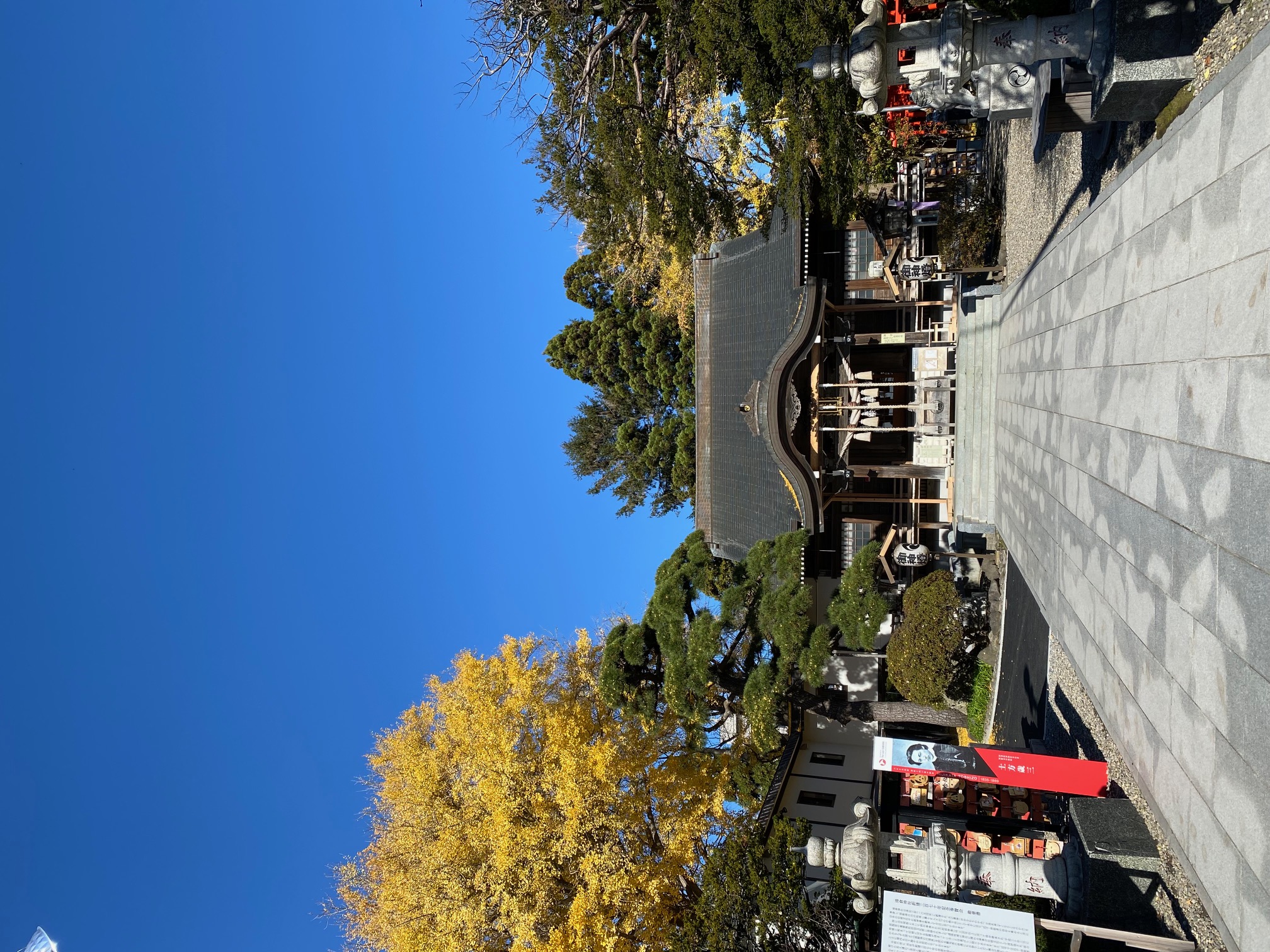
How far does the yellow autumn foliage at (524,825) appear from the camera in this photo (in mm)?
17906

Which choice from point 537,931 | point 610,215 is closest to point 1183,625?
point 610,215

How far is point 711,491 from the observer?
24.3 m

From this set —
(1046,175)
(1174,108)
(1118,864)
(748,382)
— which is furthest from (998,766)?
(748,382)

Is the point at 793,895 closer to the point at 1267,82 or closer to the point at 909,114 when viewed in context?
the point at 1267,82

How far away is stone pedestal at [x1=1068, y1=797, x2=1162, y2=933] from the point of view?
32.2 ft

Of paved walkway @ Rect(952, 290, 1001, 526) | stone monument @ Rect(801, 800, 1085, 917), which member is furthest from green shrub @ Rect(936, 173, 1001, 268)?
stone monument @ Rect(801, 800, 1085, 917)

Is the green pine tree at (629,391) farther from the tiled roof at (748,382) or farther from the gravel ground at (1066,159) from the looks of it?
the gravel ground at (1066,159)

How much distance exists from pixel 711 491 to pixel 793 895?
12.0m

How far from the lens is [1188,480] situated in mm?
5504

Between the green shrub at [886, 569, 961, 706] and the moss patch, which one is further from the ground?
the moss patch

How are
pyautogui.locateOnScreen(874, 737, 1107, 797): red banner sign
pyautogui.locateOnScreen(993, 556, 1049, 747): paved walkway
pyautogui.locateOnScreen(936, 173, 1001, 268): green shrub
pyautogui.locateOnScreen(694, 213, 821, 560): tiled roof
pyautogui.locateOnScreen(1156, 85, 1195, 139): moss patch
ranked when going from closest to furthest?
pyautogui.locateOnScreen(1156, 85, 1195, 139): moss patch, pyautogui.locateOnScreen(874, 737, 1107, 797): red banner sign, pyautogui.locateOnScreen(993, 556, 1049, 747): paved walkway, pyautogui.locateOnScreen(936, 173, 1001, 268): green shrub, pyautogui.locateOnScreen(694, 213, 821, 560): tiled roof

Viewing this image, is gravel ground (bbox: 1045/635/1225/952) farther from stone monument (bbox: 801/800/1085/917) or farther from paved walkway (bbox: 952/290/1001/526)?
paved walkway (bbox: 952/290/1001/526)

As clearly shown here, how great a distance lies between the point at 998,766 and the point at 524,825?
1125 centimetres

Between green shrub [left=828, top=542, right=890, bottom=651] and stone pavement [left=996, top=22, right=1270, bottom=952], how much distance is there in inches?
315
